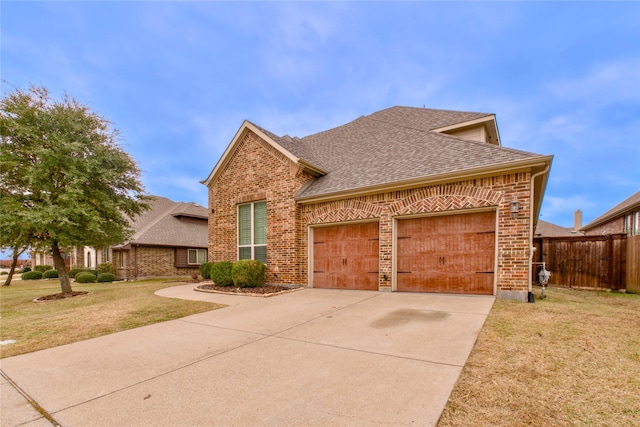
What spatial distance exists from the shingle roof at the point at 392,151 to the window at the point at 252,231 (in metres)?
2.14

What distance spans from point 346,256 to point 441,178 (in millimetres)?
3839

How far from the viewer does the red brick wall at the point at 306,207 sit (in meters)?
6.95

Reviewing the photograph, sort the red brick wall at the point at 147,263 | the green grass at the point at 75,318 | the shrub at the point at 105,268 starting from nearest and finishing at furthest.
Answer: the green grass at the point at 75,318, the red brick wall at the point at 147,263, the shrub at the point at 105,268

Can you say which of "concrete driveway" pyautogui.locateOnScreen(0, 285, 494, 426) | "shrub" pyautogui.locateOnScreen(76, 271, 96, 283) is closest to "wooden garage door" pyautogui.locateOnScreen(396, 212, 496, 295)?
"concrete driveway" pyautogui.locateOnScreen(0, 285, 494, 426)

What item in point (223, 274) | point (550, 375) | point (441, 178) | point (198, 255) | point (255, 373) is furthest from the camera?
point (198, 255)

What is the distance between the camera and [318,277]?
10094mm

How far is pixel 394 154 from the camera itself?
33.4 ft

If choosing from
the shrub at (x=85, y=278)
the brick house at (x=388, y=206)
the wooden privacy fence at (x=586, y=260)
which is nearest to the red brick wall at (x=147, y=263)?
the shrub at (x=85, y=278)

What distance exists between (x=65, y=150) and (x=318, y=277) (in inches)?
381

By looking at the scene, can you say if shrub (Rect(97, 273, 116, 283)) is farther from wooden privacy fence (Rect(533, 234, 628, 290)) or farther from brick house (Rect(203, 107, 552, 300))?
wooden privacy fence (Rect(533, 234, 628, 290))

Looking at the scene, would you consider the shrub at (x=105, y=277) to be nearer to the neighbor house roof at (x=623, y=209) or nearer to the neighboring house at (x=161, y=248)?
the neighboring house at (x=161, y=248)

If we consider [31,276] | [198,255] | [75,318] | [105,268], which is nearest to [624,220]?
[75,318]

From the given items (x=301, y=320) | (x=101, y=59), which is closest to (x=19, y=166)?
(x=101, y=59)

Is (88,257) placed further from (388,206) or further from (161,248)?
(388,206)
